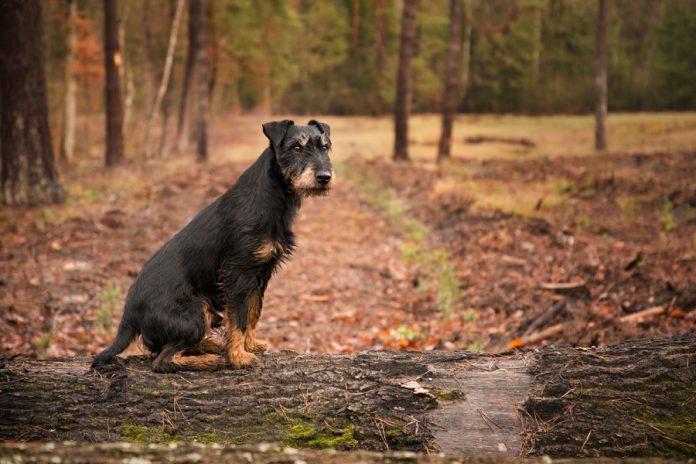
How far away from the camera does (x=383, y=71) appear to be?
53844 millimetres

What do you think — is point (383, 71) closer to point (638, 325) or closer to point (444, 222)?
point (444, 222)

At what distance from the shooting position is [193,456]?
2189 millimetres

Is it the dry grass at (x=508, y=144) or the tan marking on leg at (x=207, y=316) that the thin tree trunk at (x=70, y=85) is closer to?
the dry grass at (x=508, y=144)

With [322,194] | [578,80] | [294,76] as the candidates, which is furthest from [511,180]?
[578,80]

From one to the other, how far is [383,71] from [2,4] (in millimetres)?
43463

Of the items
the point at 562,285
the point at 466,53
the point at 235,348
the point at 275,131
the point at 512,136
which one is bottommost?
the point at 562,285

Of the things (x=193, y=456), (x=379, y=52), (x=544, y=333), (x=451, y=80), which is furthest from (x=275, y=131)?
(x=379, y=52)

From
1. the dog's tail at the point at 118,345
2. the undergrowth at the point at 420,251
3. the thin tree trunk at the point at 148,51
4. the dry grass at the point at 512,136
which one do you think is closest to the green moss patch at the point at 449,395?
the dog's tail at the point at 118,345

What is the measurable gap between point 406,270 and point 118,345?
275 inches

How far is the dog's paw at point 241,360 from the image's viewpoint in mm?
4184

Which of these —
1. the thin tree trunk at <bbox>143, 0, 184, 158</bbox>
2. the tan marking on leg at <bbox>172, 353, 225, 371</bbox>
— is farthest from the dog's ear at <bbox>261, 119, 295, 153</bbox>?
the thin tree trunk at <bbox>143, 0, 184, 158</bbox>

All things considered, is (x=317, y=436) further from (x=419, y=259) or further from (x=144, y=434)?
(x=419, y=259)

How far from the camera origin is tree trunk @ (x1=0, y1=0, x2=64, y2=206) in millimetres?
12945

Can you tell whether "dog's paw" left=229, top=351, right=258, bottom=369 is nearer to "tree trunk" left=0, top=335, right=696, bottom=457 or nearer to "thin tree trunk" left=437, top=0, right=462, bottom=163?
"tree trunk" left=0, top=335, right=696, bottom=457
